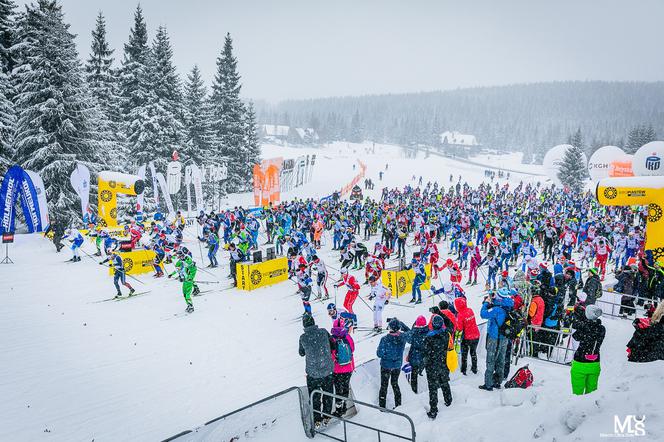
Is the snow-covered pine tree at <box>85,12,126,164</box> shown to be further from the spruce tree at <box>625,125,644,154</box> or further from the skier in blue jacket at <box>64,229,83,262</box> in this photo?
the spruce tree at <box>625,125,644,154</box>

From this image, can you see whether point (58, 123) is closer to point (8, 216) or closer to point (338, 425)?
point (8, 216)

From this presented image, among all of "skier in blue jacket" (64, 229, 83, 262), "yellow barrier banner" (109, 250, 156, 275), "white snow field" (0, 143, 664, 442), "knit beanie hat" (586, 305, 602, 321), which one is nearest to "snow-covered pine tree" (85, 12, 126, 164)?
"skier in blue jacket" (64, 229, 83, 262)

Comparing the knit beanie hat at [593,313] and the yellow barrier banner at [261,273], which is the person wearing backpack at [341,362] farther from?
the yellow barrier banner at [261,273]

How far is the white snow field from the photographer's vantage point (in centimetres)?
580

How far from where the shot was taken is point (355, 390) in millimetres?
8180

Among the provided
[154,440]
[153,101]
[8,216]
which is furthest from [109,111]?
[154,440]

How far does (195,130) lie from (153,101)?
4754 millimetres

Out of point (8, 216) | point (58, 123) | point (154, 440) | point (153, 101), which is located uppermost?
point (153, 101)

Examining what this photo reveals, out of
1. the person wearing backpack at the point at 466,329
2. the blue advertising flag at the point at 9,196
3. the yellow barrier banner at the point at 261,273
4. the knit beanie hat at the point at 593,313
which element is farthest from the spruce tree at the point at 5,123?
the knit beanie hat at the point at 593,313

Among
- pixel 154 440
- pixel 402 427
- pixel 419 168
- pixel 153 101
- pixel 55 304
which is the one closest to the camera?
pixel 402 427

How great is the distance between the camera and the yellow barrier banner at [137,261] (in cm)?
1744

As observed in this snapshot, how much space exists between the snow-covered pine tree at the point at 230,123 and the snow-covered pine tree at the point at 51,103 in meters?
16.8

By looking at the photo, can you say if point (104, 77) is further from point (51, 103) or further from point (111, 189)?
point (111, 189)

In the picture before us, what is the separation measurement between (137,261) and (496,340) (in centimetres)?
1458
